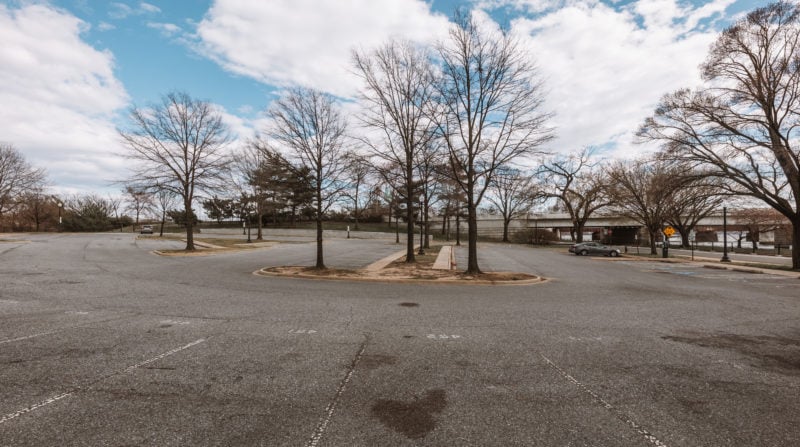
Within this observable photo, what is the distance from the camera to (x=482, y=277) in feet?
47.7

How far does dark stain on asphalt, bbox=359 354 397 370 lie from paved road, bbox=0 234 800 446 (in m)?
0.03

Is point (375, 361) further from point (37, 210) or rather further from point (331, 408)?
point (37, 210)

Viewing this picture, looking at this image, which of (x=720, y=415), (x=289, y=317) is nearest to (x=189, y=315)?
(x=289, y=317)

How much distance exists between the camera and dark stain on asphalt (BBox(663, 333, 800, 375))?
509cm

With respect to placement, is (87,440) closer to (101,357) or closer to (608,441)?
(101,357)

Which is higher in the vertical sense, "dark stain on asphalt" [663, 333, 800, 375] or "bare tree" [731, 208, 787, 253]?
"bare tree" [731, 208, 787, 253]

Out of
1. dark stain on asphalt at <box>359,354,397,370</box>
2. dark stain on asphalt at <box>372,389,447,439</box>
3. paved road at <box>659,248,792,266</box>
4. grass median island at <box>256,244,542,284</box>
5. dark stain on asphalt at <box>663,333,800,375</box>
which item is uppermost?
dark stain on asphalt at <box>372,389,447,439</box>

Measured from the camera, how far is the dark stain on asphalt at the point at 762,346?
200 inches

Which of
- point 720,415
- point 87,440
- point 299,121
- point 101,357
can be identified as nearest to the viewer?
point 87,440

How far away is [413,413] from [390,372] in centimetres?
110

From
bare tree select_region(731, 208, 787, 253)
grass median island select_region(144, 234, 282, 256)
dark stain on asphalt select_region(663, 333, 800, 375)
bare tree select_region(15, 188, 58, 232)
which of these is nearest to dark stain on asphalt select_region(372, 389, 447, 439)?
dark stain on asphalt select_region(663, 333, 800, 375)

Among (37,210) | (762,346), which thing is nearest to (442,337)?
(762,346)

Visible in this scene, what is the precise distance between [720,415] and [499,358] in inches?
95.0

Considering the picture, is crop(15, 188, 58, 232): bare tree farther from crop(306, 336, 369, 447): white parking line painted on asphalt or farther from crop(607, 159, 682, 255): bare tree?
crop(607, 159, 682, 255): bare tree
